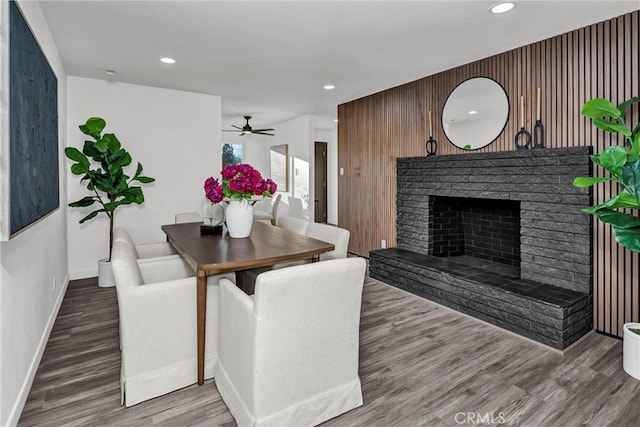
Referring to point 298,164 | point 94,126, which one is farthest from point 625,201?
point 298,164

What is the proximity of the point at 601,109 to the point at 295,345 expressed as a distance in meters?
2.45

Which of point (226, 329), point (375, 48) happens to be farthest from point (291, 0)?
point (226, 329)

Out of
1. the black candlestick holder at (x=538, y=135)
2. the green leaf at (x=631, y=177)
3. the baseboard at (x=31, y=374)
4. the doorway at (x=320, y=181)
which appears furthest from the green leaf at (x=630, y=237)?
the doorway at (x=320, y=181)

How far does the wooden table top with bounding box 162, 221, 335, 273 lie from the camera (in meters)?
1.92

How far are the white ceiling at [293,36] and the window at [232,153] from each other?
445 centimetres

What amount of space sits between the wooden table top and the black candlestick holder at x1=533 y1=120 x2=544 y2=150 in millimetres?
2106

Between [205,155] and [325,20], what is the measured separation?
2.95m

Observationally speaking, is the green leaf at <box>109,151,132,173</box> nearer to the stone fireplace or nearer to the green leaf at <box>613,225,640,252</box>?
the stone fireplace

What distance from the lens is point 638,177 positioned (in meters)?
2.01

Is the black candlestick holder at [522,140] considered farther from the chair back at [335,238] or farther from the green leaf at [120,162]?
the green leaf at [120,162]

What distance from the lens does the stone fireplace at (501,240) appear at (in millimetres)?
2740

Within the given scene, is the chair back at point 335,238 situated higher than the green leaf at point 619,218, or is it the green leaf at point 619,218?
the green leaf at point 619,218

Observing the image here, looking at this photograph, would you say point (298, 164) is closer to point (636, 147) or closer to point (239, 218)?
point (239, 218)

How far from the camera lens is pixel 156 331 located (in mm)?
1928
